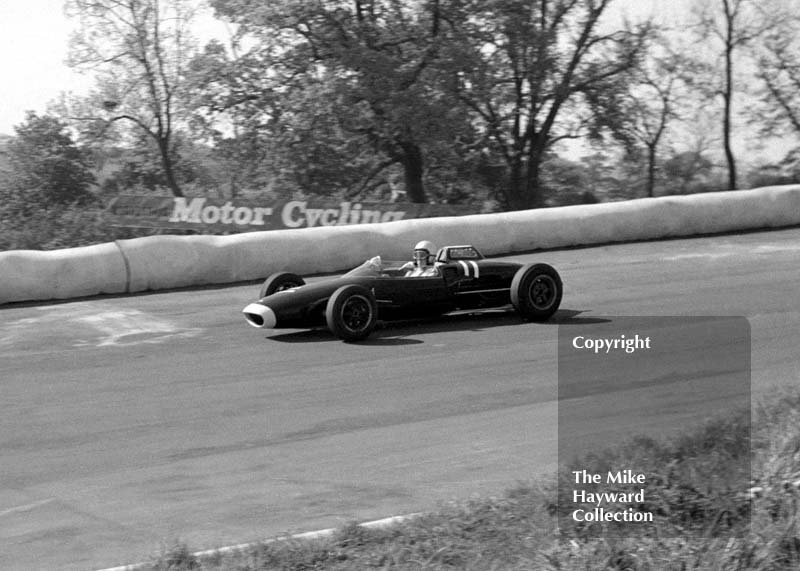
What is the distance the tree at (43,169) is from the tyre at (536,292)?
16.3m

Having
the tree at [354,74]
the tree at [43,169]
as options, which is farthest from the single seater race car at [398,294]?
the tree at [43,169]

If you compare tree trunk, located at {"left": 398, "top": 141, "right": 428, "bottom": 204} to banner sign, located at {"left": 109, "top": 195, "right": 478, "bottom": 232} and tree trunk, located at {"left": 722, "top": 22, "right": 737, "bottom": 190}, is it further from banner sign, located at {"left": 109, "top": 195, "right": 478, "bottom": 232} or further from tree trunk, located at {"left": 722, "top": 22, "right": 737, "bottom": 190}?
tree trunk, located at {"left": 722, "top": 22, "right": 737, "bottom": 190}

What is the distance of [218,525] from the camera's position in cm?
593

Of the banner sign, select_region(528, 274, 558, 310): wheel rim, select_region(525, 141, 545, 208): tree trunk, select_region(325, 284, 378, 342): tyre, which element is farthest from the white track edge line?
select_region(525, 141, 545, 208): tree trunk

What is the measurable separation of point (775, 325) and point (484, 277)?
3.08 meters

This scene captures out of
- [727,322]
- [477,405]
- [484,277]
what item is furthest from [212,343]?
[727,322]

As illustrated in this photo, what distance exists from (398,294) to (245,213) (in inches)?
369

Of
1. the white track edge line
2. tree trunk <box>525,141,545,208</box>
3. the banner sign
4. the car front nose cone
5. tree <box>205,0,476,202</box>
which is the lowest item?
the white track edge line

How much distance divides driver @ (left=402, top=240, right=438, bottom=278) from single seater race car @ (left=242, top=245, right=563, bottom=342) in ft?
0.17

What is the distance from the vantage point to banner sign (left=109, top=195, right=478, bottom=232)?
2016cm

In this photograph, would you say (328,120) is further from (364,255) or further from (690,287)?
(690,287)

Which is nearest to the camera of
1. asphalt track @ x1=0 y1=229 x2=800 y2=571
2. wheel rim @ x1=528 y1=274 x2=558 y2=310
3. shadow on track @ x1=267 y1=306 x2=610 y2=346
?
asphalt track @ x1=0 y1=229 x2=800 y2=571

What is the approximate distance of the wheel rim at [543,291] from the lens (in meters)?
12.2

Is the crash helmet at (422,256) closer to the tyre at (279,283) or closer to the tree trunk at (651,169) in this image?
the tyre at (279,283)
